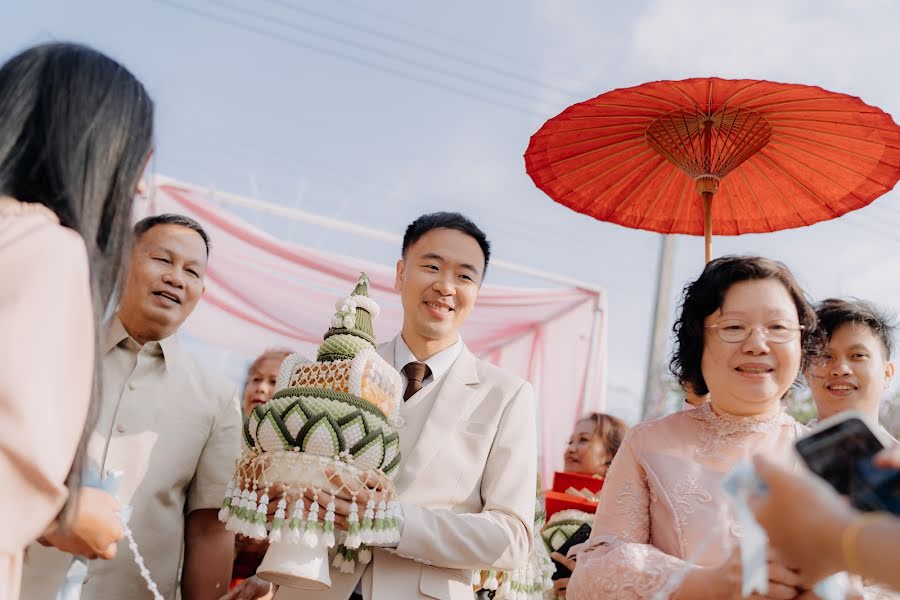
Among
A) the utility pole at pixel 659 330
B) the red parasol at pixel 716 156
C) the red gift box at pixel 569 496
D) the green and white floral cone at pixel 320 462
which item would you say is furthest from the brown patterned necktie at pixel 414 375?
the utility pole at pixel 659 330

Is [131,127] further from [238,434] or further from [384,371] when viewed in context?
[238,434]

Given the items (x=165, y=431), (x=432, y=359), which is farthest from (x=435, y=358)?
(x=165, y=431)

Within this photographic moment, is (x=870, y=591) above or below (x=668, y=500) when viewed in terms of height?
below

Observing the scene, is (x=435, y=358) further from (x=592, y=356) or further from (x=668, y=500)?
(x=592, y=356)

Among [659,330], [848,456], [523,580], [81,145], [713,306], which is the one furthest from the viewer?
[659,330]

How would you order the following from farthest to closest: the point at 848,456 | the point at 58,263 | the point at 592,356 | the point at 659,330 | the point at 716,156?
the point at 659,330 → the point at 592,356 → the point at 716,156 → the point at 58,263 → the point at 848,456

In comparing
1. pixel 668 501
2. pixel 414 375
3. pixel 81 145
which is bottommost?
pixel 668 501

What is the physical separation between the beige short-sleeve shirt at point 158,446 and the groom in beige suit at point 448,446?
50 cm

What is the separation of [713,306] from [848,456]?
1132mm

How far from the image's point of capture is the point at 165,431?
291cm

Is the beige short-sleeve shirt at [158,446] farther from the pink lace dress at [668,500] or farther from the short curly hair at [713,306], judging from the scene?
the short curly hair at [713,306]

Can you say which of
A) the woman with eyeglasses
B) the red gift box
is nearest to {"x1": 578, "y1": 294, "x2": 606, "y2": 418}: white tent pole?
the red gift box

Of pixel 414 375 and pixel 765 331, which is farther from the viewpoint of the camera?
pixel 414 375

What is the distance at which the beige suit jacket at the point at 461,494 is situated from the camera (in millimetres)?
2555
